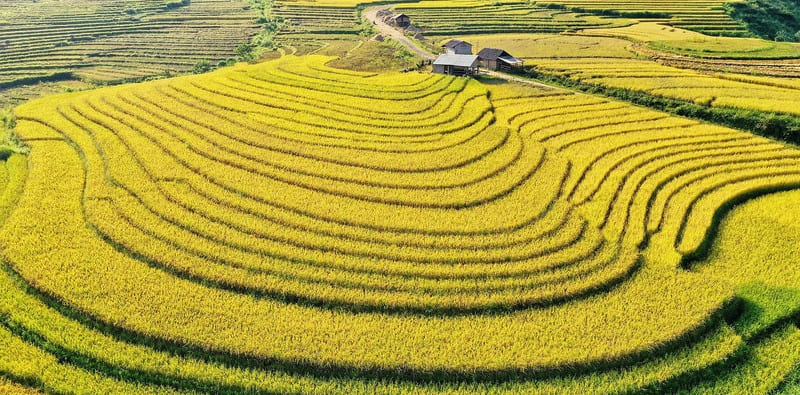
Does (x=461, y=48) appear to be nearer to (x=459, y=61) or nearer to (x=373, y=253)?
(x=459, y=61)

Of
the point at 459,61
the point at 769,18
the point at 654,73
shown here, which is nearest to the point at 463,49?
the point at 459,61

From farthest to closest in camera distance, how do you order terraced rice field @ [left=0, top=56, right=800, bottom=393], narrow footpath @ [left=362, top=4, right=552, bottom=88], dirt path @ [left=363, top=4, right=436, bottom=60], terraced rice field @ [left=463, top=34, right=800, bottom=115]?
dirt path @ [left=363, top=4, right=436, bottom=60] < narrow footpath @ [left=362, top=4, right=552, bottom=88] < terraced rice field @ [left=463, top=34, right=800, bottom=115] < terraced rice field @ [left=0, top=56, right=800, bottom=393]

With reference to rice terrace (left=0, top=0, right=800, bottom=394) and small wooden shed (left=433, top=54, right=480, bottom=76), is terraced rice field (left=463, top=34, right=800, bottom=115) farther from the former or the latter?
small wooden shed (left=433, top=54, right=480, bottom=76)

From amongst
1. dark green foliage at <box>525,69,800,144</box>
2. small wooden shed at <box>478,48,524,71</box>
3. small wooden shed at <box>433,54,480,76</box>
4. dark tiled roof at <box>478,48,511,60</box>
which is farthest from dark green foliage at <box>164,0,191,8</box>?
dark green foliage at <box>525,69,800,144</box>

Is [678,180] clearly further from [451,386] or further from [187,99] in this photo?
[187,99]

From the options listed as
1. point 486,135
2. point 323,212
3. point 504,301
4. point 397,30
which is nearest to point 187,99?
point 323,212
